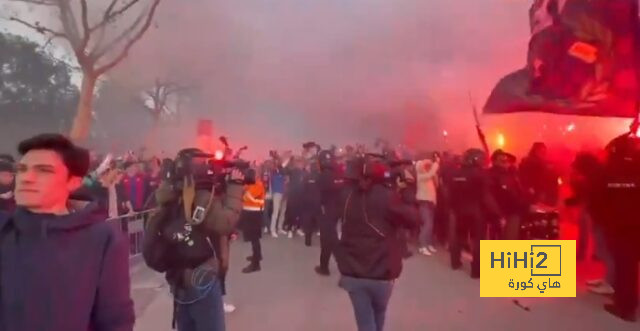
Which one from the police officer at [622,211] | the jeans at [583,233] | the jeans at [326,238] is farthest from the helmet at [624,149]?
the jeans at [326,238]

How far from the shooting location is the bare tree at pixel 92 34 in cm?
335

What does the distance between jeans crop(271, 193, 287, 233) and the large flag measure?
164 cm

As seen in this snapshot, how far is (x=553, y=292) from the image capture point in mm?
3473

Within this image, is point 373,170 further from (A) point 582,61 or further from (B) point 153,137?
(A) point 582,61

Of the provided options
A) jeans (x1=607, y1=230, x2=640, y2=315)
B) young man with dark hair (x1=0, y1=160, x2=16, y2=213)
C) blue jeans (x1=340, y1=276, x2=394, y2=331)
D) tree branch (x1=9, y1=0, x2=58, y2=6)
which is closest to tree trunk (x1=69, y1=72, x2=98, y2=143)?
tree branch (x1=9, y1=0, x2=58, y2=6)

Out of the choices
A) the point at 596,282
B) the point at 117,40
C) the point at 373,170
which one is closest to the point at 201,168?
the point at 373,170

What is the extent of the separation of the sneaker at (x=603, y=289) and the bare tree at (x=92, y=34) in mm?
3262

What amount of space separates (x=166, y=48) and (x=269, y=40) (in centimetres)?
62

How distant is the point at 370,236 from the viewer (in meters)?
2.60

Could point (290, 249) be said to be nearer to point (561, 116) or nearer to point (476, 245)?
point (476, 245)

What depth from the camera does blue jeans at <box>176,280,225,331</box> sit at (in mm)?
2484

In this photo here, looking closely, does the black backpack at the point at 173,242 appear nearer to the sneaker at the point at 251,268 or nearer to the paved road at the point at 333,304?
the paved road at the point at 333,304

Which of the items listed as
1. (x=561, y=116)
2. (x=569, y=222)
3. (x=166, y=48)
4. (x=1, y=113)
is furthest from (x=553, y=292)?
(x=1, y=113)

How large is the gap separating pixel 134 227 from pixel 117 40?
1.12 m
